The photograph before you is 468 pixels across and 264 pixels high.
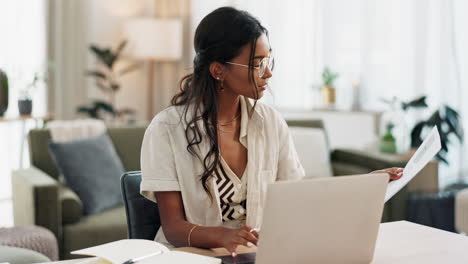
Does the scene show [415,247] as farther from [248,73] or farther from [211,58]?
[211,58]

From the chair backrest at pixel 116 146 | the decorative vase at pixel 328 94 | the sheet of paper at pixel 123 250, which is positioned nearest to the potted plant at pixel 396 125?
the decorative vase at pixel 328 94

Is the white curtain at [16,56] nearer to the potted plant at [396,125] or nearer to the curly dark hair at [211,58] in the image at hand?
the potted plant at [396,125]

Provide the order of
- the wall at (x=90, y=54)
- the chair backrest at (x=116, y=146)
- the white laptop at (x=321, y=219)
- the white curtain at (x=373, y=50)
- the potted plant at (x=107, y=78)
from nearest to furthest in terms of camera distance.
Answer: the white laptop at (x=321, y=219)
the chair backrest at (x=116, y=146)
the white curtain at (x=373, y=50)
the potted plant at (x=107, y=78)
the wall at (x=90, y=54)

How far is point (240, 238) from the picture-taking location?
1.30 m

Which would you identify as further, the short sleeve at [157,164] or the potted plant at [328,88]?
the potted plant at [328,88]

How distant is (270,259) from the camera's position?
1.15 metres

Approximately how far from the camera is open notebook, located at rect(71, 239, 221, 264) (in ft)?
3.78

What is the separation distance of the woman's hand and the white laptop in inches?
1.8

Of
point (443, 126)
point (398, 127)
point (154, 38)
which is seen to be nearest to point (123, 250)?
point (443, 126)

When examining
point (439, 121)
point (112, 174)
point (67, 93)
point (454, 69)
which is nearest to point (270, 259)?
point (112, 174)

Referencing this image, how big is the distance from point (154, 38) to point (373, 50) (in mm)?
1980

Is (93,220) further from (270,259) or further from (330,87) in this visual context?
(330,87)

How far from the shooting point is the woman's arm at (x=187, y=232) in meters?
1.31

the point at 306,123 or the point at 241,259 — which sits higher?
the point at 241,259
